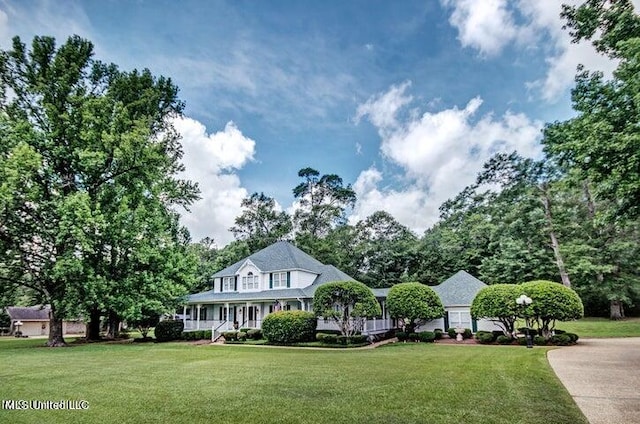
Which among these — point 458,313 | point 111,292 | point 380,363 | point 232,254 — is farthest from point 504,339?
point 232,254

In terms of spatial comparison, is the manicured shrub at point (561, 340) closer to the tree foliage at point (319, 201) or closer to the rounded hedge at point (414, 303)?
the rounded hedge at point (414, 303)

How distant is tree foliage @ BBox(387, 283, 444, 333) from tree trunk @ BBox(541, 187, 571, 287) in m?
15.1

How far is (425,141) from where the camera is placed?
75.0 ft

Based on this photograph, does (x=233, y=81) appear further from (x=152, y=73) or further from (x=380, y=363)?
(x=380, y=363)

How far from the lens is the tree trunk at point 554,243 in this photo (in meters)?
31.7

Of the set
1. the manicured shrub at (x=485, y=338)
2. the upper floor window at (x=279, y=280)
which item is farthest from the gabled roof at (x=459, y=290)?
the upper floor window at (x=279, y=280)

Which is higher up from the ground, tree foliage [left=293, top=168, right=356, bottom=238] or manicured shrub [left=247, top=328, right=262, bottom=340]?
tree foliage [left=293, top=168, right=356, bottom=238]

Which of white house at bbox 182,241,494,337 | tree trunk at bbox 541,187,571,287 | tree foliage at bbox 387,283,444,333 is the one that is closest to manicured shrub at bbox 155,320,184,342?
white house at bbox 182,241,494,337

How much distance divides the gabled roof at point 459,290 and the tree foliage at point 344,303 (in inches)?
288

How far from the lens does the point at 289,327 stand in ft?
71.5

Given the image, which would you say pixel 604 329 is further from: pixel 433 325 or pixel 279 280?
pixel 279 280

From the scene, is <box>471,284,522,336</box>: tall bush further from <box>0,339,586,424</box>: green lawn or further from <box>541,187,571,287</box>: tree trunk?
<box>541,187,571,287</box>: tree trunk

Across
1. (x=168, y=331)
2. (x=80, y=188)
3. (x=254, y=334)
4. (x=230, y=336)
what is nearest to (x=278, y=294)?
(x=254, y=334)

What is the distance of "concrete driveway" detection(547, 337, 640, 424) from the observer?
632 cm
